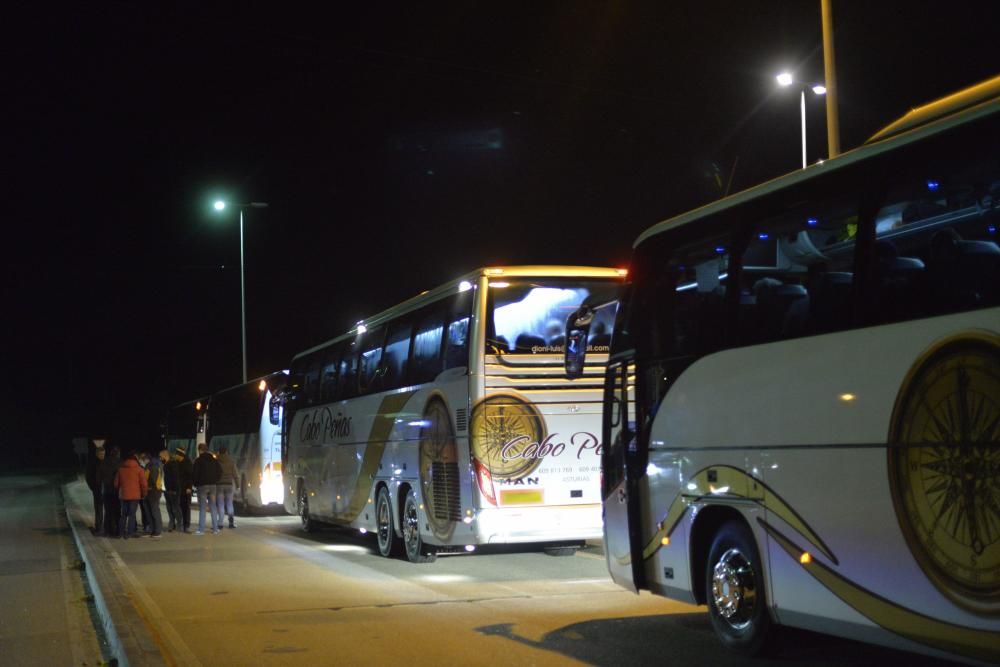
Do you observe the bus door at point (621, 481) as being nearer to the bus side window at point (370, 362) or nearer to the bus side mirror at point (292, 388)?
the bus side window at point (370, 362)

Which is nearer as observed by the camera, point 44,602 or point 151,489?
point 44,602

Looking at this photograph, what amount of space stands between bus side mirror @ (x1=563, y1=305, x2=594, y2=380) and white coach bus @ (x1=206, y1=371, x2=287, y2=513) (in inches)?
692

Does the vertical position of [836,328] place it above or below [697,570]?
above

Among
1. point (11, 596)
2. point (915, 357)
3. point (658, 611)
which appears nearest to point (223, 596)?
point (11, 596)

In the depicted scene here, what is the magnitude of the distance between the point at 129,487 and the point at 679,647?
1502 centimetres

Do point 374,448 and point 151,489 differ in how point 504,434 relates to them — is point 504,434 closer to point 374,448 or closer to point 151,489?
point 374,448

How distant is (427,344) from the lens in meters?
15.7

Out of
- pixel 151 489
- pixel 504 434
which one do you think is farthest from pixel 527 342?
pixel 151 489

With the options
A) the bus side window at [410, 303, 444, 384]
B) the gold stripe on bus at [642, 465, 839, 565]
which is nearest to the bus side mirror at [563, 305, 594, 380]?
the gold stripe on bus at [642, 465, 839, 565]

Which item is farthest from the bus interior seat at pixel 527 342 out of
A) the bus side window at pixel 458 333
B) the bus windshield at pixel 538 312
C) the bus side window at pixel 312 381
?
the bus side window at pixel 312 381

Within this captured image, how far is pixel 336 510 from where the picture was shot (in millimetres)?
20609

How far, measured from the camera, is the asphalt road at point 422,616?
9000 millimetres

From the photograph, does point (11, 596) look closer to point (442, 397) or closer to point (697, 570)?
point (442, 397)

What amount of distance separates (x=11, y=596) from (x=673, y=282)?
969 cm
